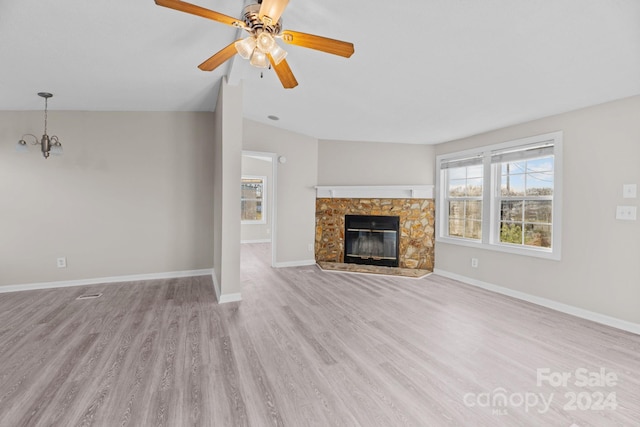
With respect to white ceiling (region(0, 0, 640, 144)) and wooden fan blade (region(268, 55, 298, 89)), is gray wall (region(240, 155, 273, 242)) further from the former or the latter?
wooden fan blade (region(268, 55, 298, 89))

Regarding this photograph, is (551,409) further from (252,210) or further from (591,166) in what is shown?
(252,210)

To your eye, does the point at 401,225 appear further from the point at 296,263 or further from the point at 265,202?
the point at 265,202

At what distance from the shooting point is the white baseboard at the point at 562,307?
2846 mm

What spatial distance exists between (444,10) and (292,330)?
286cm

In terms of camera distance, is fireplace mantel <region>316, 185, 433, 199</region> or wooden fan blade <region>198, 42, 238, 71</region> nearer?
wooden fan blade <region>198, 42, 238, 71</region>

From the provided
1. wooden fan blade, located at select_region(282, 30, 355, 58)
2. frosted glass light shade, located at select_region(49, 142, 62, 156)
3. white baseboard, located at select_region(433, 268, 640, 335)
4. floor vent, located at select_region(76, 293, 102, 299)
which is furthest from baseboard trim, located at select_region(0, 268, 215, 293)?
white baseboard, located at select_region(433, 268, 640, 335)

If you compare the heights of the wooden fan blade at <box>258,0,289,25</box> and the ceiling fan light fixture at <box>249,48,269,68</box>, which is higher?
the wooden fan blade at <box>258,0,289,25</box>

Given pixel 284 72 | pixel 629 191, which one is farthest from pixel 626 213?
pixel 284 72

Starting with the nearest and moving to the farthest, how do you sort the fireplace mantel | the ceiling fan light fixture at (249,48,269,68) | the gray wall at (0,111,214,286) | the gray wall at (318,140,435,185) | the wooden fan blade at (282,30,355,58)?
the wooden fan blade at (282,30,355,58) < the ceiling fan light fixture at (249,48,269,68) < the gray wall at (0,111,214,286) < the fireplace mantel < the gray wall at (318,140,435,185)

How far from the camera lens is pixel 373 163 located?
5.52 meters

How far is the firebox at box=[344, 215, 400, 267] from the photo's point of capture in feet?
17.6

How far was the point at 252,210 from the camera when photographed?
8.41 metres

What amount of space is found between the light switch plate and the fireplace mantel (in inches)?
97.3

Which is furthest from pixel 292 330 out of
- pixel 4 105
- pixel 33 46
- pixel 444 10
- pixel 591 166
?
pixel 4 105
